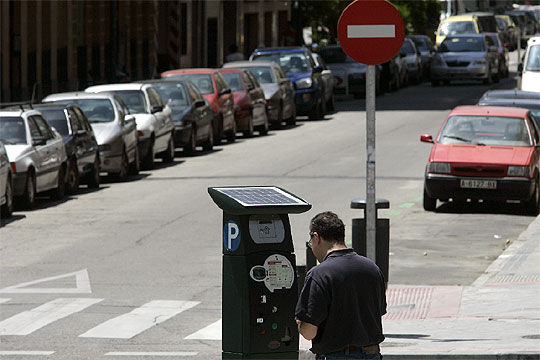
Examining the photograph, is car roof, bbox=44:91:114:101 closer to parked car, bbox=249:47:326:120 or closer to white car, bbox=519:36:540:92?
white car, bbox=519:36:540:92

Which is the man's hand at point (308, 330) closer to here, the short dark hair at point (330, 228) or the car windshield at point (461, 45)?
the short dark hair at point (330, 228)

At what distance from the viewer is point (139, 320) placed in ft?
44.8

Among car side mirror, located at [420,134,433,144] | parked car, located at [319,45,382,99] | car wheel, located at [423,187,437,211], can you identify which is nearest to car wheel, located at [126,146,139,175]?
car side mirror, located at [420,134,433,144]

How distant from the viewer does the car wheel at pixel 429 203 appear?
21.7 meters

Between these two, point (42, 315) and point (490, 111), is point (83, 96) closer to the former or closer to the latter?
point (490, 111)

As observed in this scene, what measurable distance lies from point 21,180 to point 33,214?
56 centimetres

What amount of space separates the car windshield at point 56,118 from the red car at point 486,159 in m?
6.73

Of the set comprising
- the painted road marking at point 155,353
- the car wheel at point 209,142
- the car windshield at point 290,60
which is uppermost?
the car windshield at point 290,60

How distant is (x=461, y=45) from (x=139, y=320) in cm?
4113

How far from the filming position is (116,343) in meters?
12.6

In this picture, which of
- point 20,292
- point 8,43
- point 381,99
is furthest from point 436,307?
point 381,99

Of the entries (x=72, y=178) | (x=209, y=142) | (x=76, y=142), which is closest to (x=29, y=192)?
(x=72, y=178)

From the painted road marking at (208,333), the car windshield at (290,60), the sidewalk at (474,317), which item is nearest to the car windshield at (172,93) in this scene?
the car windshield at (290,60)

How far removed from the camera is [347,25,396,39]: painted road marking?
11977 mm
